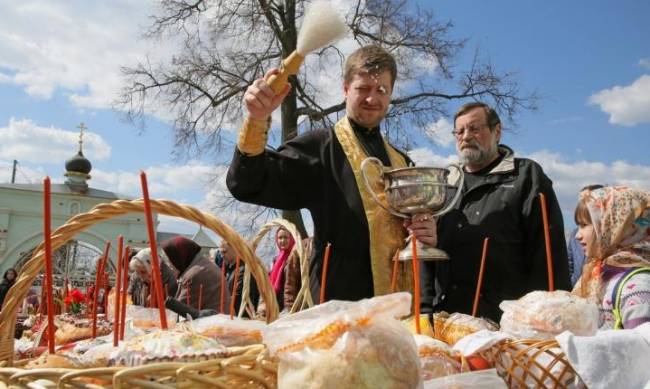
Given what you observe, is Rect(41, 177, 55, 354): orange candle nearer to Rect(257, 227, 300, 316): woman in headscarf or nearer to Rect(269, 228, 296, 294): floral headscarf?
Rect(257, 227, 300, 316): woman in headscarf

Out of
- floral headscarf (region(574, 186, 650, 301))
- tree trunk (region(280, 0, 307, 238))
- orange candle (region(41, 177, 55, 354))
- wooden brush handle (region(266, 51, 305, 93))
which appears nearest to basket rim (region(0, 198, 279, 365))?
orange candle (region(41, 177, 55, 354))

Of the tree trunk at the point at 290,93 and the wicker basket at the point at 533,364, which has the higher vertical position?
the tree trunk at the point at 290,93

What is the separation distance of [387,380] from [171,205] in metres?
0.75

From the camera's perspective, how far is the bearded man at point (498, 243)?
2.20m

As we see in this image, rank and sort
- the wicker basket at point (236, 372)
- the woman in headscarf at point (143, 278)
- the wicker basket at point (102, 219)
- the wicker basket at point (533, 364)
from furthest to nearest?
the woman in headscarf at point (143, 278) < the wicker basket at point (102, 219) < the wicker basket at point (533, 364) < the wicker basket at point (236, 372)

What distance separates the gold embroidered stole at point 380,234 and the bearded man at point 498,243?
13cm

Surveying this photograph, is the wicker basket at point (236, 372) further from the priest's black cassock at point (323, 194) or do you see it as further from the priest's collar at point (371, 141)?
the priest's collar at point (371, 141)

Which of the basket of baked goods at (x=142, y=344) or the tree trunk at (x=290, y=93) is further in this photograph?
the tree trunk at (x=290, y=93)

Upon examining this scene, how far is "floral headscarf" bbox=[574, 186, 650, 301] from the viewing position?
188 centimetres

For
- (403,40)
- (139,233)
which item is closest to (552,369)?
(403,40)

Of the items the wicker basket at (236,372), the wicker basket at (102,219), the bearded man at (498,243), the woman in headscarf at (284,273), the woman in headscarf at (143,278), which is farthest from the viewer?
the woman in headscarf at (143,278)

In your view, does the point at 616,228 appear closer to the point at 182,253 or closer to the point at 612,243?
the point at 612,243

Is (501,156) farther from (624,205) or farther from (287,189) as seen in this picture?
(287,189)

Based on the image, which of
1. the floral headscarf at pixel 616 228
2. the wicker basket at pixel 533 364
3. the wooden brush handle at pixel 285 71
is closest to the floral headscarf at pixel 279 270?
the floral headscarf at pixel 616 228
